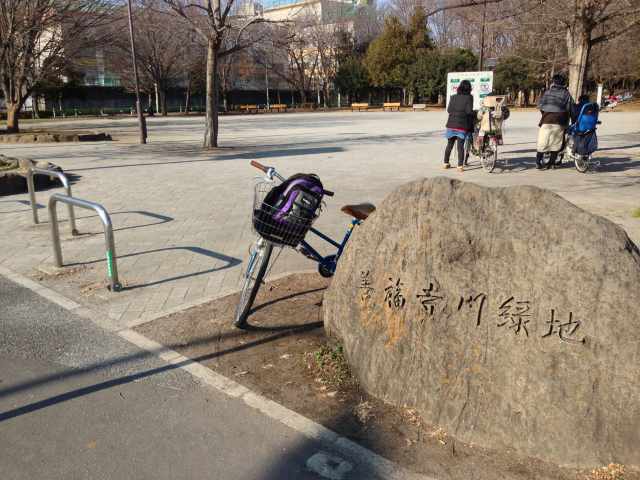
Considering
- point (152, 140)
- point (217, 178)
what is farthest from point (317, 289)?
point (152, 140)

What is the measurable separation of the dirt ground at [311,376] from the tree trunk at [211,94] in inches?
488

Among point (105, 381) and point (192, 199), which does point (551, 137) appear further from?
point (105, 381)

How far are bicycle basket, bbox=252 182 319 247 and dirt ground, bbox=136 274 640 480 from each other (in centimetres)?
76

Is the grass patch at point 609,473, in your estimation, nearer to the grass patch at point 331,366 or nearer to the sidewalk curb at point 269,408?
the sidewalk curb at point 269,408

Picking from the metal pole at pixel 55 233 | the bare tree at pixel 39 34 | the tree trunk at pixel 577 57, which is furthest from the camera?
the bare tree at pixel 39 34

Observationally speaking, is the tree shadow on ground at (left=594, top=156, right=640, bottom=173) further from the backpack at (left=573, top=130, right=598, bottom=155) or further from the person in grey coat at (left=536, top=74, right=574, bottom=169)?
the person in grey coat at (left=536, top=74, right=574, bottom=169)

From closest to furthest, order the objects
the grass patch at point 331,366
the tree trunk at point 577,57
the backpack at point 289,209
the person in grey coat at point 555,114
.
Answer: the grass patch at point 331,366, the backpack at point 289,209, the person in grey coat at point 555,114, the tree trunk at point 577,57

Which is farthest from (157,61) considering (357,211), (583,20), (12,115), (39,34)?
(357,211)

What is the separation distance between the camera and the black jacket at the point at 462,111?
11.7m

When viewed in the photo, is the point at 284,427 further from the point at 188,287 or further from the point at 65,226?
the point at 65,226

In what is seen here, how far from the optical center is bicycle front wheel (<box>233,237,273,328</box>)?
400cm

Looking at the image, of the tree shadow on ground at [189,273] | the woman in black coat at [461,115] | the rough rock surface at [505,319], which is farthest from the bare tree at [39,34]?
the rough rock surface at [505,319]

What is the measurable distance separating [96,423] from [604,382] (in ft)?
8.59

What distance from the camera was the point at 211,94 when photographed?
1695 centimetres
